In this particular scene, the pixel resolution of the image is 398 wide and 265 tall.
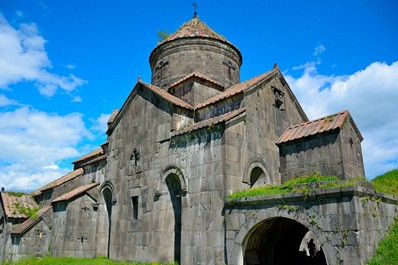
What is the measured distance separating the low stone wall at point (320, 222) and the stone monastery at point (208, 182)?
2cm

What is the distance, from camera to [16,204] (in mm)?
16641

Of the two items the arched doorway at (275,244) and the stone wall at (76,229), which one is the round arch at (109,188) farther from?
the arched doorway at (275,244)

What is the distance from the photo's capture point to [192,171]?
987 centimetres

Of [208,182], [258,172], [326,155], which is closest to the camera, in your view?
[326,155]

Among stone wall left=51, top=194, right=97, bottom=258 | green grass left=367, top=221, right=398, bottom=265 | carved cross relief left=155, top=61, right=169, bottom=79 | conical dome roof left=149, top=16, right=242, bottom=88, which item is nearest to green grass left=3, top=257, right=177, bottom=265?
stone wall left=51, top=194, right=97, bottom=258

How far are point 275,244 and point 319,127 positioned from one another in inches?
138

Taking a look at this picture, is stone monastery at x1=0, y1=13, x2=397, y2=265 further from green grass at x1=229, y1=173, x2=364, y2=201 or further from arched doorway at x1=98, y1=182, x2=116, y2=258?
green grass at x1=229, y1=173, x2=364, y2=201

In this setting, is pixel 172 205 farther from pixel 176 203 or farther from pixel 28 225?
pixel 28 225

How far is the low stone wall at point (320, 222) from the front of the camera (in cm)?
638

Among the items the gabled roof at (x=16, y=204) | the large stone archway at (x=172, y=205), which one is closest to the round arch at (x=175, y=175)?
the large stone archway at (x=172, y=205)

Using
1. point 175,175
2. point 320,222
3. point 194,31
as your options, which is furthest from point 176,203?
point 194,31

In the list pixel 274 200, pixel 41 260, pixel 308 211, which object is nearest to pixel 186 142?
pixel 274 200

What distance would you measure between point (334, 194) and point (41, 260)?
37.2ft

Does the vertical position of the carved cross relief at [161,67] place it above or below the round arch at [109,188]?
above
